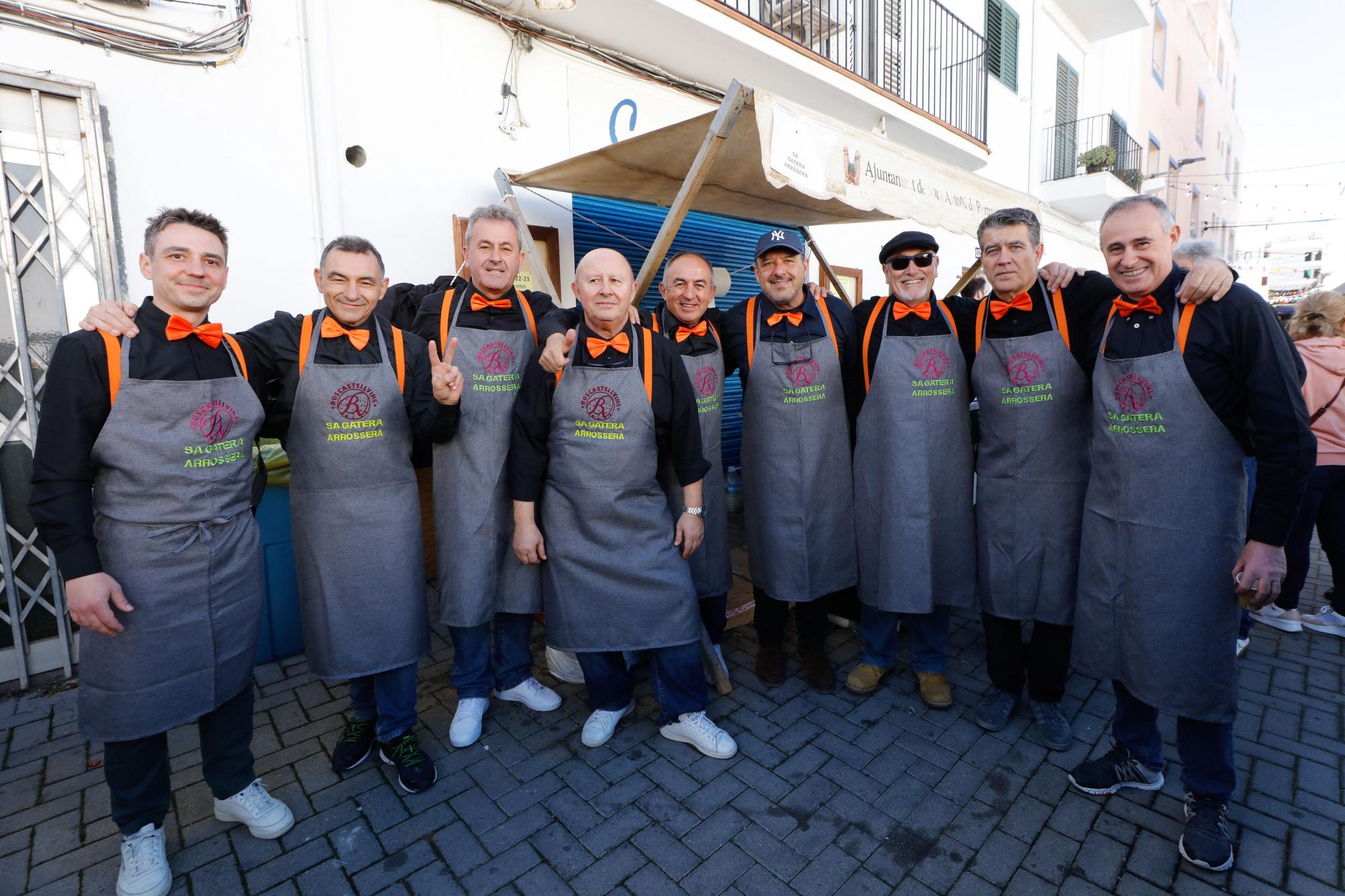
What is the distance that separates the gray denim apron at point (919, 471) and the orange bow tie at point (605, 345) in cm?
A: 121

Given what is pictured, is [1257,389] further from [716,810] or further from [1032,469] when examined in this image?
[716,810]

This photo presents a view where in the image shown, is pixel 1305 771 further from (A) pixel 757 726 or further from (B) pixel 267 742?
(B) pixel 267 742

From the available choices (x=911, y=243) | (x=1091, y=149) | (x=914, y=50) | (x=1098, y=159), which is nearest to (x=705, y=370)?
(x=911, y=243)

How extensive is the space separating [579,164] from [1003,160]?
31.2 ft

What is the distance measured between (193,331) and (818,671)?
3.03 m

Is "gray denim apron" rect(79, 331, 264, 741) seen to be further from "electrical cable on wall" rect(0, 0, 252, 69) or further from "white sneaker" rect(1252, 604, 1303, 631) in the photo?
"white sneaker" rect(1252, 604, 1303, 631)

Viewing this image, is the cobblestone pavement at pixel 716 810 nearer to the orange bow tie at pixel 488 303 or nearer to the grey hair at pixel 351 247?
the orange bow tie at pixel 488 303

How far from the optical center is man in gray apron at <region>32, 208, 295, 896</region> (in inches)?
76.8

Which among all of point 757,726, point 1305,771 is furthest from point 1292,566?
Result: point 757,726

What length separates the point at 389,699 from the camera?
2.72m

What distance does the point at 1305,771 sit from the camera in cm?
272

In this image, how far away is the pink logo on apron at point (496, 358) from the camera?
291 centimetres

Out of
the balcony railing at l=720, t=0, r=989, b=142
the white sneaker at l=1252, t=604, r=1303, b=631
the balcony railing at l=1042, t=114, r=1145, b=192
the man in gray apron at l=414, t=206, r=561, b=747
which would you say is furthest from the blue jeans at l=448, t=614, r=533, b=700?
the balcony railing at l=1042, t=114, r=1145, b=192

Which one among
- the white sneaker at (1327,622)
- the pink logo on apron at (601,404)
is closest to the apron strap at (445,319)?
Result: the pink logo on apron at (601,404)
